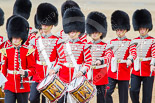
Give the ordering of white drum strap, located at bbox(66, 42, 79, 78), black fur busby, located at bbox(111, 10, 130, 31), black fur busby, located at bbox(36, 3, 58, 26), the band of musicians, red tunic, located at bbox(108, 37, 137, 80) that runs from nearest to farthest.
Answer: the band of musicians
white drum strap, located at bbox(66, 42, 79, 78)
black fur busby, located at bbox(36, 3, 58, 26)
red tunic, located at bbox(108, 37, 137, 80)
black fur busby, located at bbox(111, 10, 130, 31)

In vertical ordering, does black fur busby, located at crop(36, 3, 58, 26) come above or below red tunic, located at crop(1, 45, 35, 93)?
above

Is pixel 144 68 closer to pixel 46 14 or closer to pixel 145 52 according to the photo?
pixel 145 52

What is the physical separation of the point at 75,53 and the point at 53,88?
54cm

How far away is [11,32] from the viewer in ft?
15.5

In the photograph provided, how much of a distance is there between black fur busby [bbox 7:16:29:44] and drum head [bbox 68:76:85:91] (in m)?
0.66

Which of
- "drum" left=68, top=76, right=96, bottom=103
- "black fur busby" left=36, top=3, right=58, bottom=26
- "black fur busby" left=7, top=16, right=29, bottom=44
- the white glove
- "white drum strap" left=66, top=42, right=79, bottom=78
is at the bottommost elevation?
"drum" left=68, top=76, right=96, bottom=103

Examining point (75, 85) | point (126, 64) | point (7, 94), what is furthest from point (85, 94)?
point (126, 64)

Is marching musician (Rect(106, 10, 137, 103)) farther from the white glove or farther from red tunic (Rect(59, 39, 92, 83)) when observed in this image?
red tunic (Rect(59, 39, 92, 83))

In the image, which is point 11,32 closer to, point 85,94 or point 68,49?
point 68,49

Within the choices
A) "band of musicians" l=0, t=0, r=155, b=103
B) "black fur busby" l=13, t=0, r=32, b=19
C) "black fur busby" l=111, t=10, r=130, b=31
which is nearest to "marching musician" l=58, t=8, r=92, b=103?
"band of musicians" l=0, t=0, r=155, b=103

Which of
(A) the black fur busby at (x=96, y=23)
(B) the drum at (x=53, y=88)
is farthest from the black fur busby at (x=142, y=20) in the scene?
(B) the drum at (x=53, y=88)

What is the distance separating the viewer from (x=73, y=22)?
5.08 metres

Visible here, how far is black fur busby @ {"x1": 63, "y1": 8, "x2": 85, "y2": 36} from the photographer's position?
5039 millimetres

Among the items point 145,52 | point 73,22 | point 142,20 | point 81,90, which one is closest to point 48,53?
point 73,22
